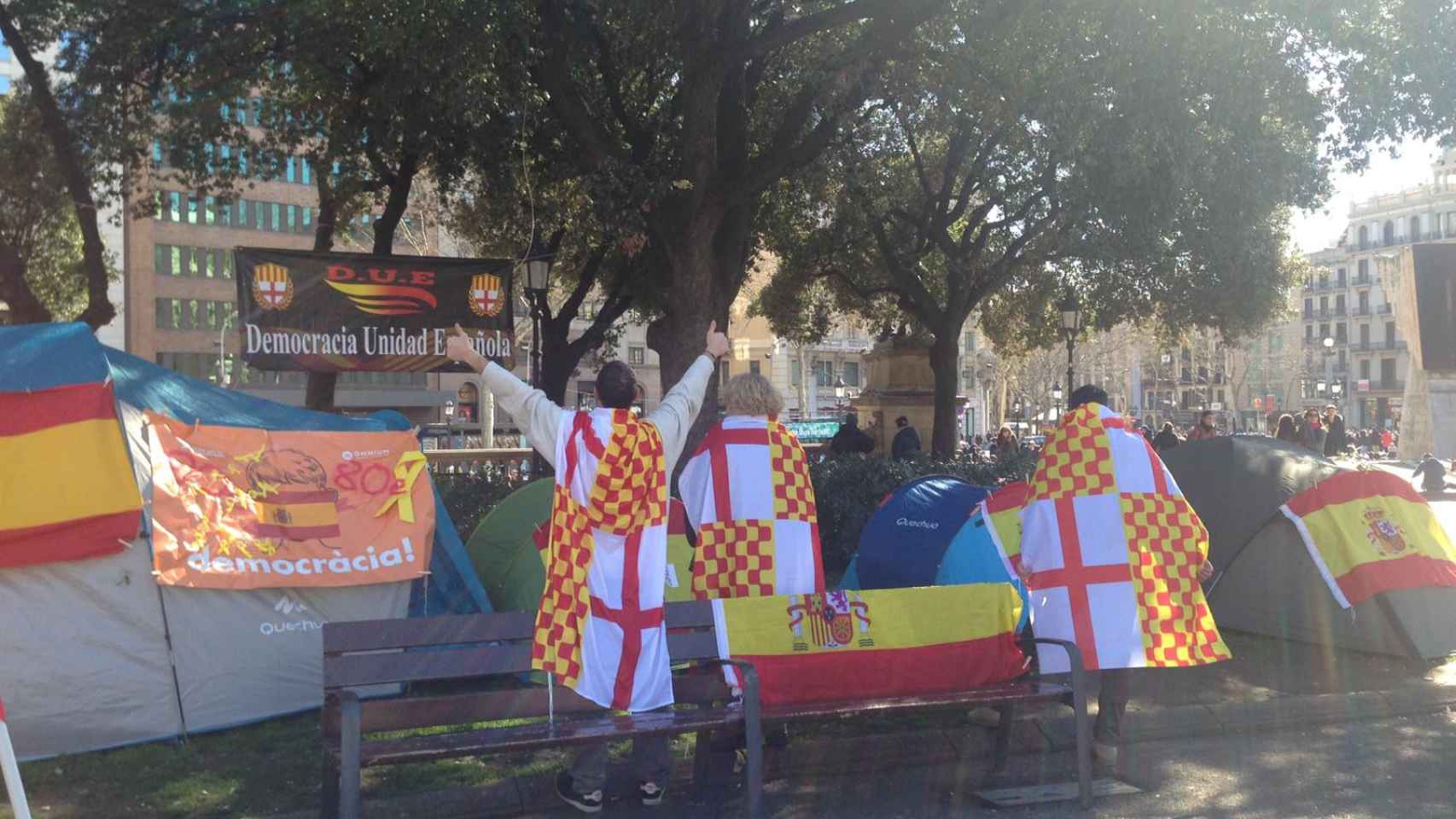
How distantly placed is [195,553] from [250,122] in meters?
39.8

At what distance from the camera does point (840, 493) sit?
1215cm

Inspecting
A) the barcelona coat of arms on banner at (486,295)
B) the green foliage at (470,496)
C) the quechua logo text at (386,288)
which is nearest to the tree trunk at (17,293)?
the quechua logo text at (386,288)

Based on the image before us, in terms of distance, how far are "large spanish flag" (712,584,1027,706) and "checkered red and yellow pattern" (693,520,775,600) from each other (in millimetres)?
275

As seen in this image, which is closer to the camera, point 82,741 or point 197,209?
point 82,741

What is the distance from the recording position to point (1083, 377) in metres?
66.1

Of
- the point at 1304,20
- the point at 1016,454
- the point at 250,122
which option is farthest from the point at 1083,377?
the point at 1304,20

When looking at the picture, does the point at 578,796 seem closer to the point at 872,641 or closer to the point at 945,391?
the point at 872,641

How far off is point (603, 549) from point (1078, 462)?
7.30 ft

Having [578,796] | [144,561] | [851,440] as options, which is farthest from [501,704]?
[851,440]

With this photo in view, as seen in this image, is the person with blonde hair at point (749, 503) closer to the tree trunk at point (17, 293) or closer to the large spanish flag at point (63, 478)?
the large spanish flag at point (63, 478)

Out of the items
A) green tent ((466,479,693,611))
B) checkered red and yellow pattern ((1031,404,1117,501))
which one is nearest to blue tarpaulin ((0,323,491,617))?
green tent ((466,479,693,611))

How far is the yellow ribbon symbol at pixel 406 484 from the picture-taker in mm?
7348

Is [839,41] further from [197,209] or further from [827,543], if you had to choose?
[197,209]

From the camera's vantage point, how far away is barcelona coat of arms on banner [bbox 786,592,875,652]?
5.66 m
